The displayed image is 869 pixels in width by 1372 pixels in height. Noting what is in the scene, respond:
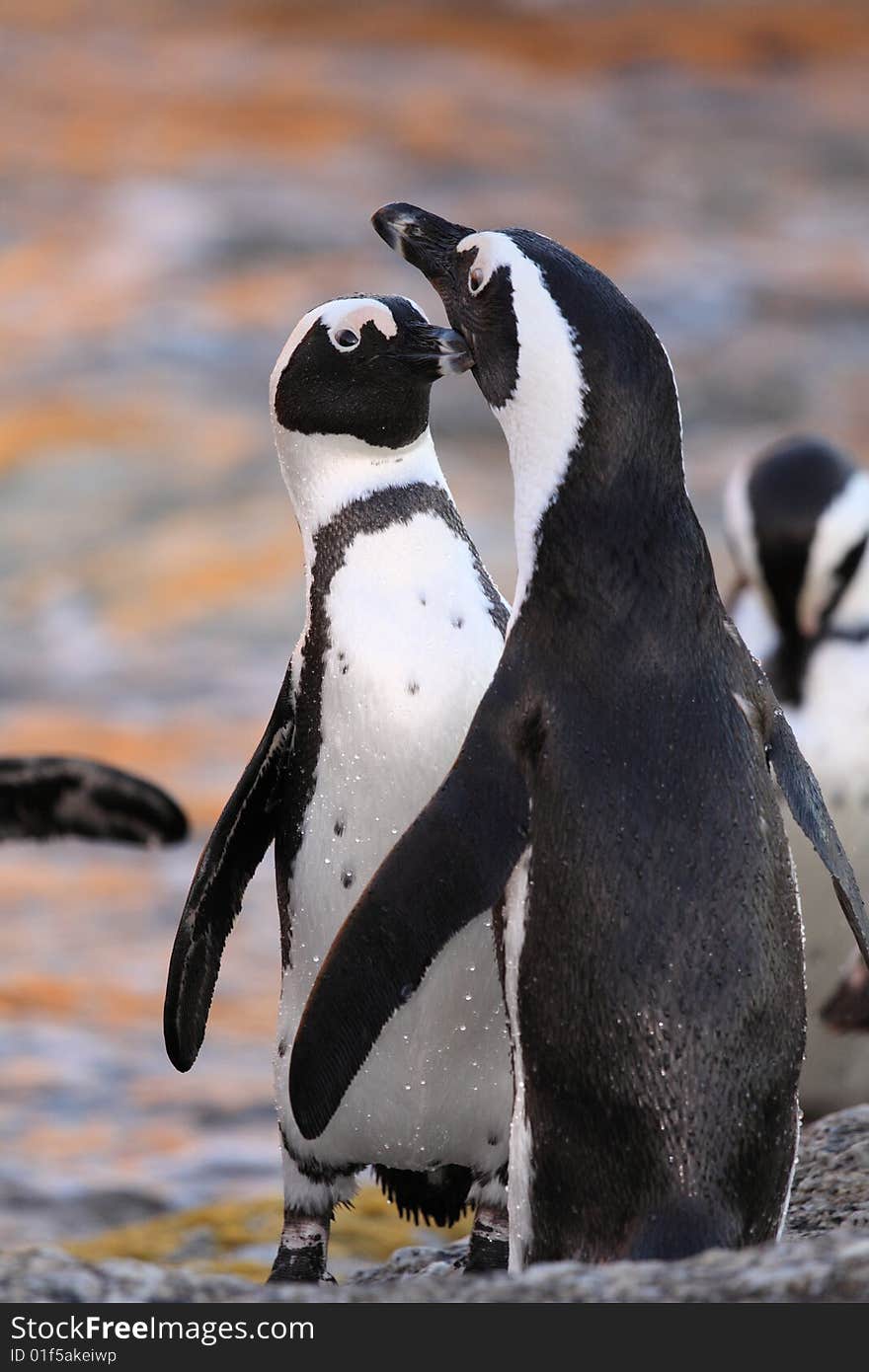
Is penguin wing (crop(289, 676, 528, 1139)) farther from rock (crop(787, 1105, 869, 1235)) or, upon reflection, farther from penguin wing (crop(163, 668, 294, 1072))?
rock (crop(787, 1105, 869, 1235))

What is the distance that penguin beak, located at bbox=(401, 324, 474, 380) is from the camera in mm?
3244

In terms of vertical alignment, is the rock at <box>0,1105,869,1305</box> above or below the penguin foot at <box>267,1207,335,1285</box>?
below

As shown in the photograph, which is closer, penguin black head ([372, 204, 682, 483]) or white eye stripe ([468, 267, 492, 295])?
penguin black head ([372, 204, 682, 483])

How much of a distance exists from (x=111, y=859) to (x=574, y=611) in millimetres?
8369

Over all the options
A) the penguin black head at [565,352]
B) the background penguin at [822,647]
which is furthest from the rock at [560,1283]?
the background penguin at [822,647]

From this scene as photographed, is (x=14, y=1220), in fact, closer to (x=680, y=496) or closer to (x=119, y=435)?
(x=680, y=496)

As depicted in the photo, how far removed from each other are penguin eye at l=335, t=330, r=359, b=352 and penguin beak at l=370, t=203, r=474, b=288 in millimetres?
223

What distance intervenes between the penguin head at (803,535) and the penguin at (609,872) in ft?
8.01

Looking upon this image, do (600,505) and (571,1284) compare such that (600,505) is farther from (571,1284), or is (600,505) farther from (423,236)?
(571,1284)

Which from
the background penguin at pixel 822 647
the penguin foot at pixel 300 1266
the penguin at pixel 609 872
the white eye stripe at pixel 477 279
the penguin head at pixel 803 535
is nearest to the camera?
the penguin at pixel 609 872

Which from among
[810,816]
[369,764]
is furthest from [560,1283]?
[369,764]

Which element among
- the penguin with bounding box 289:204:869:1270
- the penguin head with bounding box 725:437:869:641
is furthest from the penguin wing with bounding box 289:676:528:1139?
the penguin head with bounding box 725:437:869:641

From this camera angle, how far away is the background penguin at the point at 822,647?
4.99 m

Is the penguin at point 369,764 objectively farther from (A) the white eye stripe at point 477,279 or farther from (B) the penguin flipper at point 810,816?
(B) the penguin flipper at point 810,816
